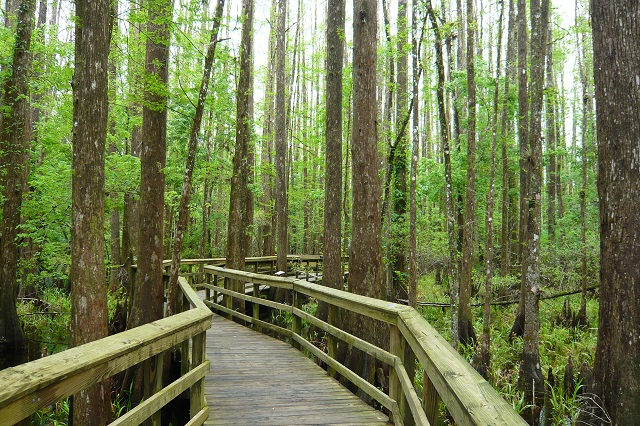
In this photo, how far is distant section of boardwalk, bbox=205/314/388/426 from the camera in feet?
13.8

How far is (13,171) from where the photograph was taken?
10.1m

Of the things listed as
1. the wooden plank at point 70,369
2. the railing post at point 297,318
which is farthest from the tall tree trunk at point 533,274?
the wooden plank at point 70,369

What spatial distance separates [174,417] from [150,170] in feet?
14.4

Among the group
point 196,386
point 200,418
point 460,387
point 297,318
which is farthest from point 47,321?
point 460,387

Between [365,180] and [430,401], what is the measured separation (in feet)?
16.5

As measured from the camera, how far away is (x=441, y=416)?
7.47m

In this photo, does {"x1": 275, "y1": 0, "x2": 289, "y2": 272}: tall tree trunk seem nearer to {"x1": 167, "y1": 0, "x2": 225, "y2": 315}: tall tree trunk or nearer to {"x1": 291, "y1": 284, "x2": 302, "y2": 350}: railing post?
{"x1": 167, "y1": 0, "x2": 225, "y2": 315}: tall tree trunk

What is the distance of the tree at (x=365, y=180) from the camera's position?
7191 mm

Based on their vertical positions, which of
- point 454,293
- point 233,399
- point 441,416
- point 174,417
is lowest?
point 441,416

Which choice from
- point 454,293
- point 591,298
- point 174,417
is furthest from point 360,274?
point 591,298

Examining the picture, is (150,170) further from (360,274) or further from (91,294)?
(360,274)

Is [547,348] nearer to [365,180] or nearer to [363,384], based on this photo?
[365,180]

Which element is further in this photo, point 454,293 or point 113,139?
point 113,139

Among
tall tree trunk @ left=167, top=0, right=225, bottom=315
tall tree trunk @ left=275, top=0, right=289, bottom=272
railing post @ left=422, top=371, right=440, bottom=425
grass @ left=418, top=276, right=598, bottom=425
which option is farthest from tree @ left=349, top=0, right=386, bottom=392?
tall tree trunk @ left=275, top=0, right=289, bottom=272
